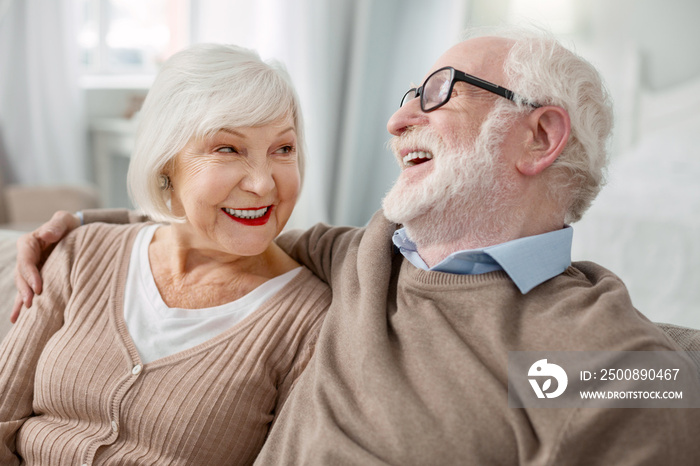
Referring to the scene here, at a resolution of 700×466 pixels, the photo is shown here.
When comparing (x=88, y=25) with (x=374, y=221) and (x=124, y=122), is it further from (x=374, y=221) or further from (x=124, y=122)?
(x=374, y=221)

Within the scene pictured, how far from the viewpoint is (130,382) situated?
1260 mm

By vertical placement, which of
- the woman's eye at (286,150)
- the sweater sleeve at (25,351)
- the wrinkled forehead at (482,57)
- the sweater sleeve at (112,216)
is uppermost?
the wrinkled forehead at (482,57)

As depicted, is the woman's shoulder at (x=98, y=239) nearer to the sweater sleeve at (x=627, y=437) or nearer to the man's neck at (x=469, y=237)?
the man's neck at (x=469, y=237)

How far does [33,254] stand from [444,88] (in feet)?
3.40

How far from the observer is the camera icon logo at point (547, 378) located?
3.21 feet

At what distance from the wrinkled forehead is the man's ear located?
0.11 metres

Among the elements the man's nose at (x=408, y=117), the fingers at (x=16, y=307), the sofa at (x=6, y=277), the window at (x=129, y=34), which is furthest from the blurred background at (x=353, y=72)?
the man's nose at (x=408, y=117)

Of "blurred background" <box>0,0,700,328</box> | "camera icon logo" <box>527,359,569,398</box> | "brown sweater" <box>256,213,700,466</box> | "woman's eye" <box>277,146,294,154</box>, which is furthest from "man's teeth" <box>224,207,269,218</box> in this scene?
"blurred background" <box>0,0,700,328</box>

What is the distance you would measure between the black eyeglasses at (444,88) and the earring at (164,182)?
0.60m

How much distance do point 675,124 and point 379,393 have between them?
347 centimetres

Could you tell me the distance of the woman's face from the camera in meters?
1.29

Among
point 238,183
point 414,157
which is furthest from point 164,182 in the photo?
point 414,157

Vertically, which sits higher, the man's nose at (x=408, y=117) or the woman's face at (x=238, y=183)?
the man's nose at (x=408, y=117)

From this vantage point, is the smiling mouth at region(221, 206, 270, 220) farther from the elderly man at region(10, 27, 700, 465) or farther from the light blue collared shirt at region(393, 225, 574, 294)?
the light blue collared shirt at region(393, 225, 574, 294)
